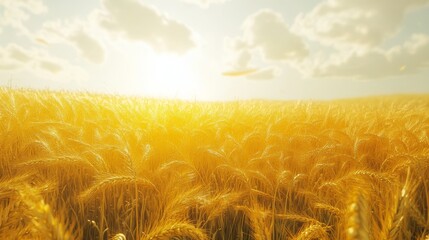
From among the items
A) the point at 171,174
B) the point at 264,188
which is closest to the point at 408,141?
the point at 264,188

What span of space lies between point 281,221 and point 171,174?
2.74 ft

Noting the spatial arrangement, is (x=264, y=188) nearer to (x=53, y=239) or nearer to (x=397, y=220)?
(x=397, y=220)

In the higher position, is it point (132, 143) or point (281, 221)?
point (132, 143)

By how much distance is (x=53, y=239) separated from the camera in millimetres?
777

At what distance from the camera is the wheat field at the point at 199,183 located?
4.21 feet

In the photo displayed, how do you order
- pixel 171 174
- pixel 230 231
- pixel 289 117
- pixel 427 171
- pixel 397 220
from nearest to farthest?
pixel 397 220 < pixel 230 231 < pixel 171 174 < pixel 427 171 < pixel 289 117

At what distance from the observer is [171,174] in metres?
1.96

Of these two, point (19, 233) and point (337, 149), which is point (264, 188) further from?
point (19, 233)

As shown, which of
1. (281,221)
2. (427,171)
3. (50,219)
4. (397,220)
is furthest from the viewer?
(427,171)

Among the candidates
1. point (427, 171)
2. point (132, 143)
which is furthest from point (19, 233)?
point (427, 171)

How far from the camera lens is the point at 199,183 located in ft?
6.97

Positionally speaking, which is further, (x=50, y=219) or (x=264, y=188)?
(x=264, y=188)

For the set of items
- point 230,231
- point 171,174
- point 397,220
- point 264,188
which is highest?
point 397,220

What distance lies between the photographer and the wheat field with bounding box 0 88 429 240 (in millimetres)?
1282
